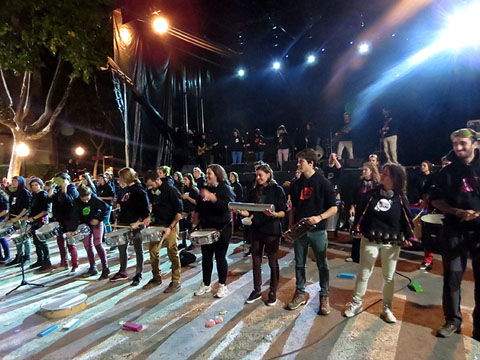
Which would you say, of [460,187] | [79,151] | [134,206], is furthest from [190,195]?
[79,151]

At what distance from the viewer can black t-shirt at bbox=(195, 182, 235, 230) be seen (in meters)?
4.50

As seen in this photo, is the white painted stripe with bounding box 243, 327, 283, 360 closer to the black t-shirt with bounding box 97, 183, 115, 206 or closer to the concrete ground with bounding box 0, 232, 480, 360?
the concrete ground with bounding box 0, 232, 480, 360

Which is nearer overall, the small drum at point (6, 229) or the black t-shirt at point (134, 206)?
the black t-shirt at point (134, 206)

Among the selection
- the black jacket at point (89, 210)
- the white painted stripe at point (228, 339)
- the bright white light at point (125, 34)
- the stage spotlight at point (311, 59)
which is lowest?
the white painted stripe at point (228, 339)

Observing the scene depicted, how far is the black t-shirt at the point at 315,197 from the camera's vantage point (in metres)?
3.85

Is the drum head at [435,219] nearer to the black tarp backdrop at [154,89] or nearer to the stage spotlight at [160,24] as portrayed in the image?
the black tarp backdrop at [154,89]

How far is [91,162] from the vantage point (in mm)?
28719

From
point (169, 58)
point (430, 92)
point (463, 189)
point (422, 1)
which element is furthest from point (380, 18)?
point (463, 189)

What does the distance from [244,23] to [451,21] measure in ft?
24.3

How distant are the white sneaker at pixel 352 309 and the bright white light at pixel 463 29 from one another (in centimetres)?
913

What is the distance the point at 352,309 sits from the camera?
3822 millimetres

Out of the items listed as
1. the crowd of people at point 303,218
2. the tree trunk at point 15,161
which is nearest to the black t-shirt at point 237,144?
the crowd of people at point 303,218

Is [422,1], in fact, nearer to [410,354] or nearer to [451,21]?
[451,21]

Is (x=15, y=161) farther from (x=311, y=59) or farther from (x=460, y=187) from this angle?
(x=460, y=187)
